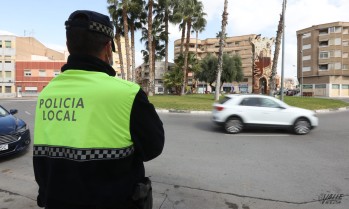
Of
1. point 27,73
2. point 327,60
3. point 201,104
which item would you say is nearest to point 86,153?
point 201,104

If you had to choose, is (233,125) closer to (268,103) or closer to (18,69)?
(268,103)

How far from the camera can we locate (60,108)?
149cm

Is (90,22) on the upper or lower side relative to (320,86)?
lower

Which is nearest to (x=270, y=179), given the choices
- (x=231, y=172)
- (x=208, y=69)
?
(x=231, y=172)

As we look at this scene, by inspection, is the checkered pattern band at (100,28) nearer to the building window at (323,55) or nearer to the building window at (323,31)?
the building window at (323,55)

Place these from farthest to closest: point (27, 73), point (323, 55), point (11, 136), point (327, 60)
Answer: point (323, 55) → point (327, 60) → point (27, 73) → point (11, 136)

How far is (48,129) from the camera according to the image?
4.99 feet

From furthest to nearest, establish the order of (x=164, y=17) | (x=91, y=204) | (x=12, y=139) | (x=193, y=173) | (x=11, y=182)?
1. (x=164, y=17)
2. (x=12, y=139)
3. (x=193, y=173)
4. (x=11, y=182)
5. (x=91, y=204)

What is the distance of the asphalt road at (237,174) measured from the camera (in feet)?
13.0

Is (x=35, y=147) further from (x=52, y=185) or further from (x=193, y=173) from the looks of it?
(x=193, y=173)

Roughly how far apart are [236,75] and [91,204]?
45.9 meters

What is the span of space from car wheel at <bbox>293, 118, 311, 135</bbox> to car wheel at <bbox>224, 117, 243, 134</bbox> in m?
1.99

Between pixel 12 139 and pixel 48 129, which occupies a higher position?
pixel 48 129

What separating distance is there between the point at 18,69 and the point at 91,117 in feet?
222
